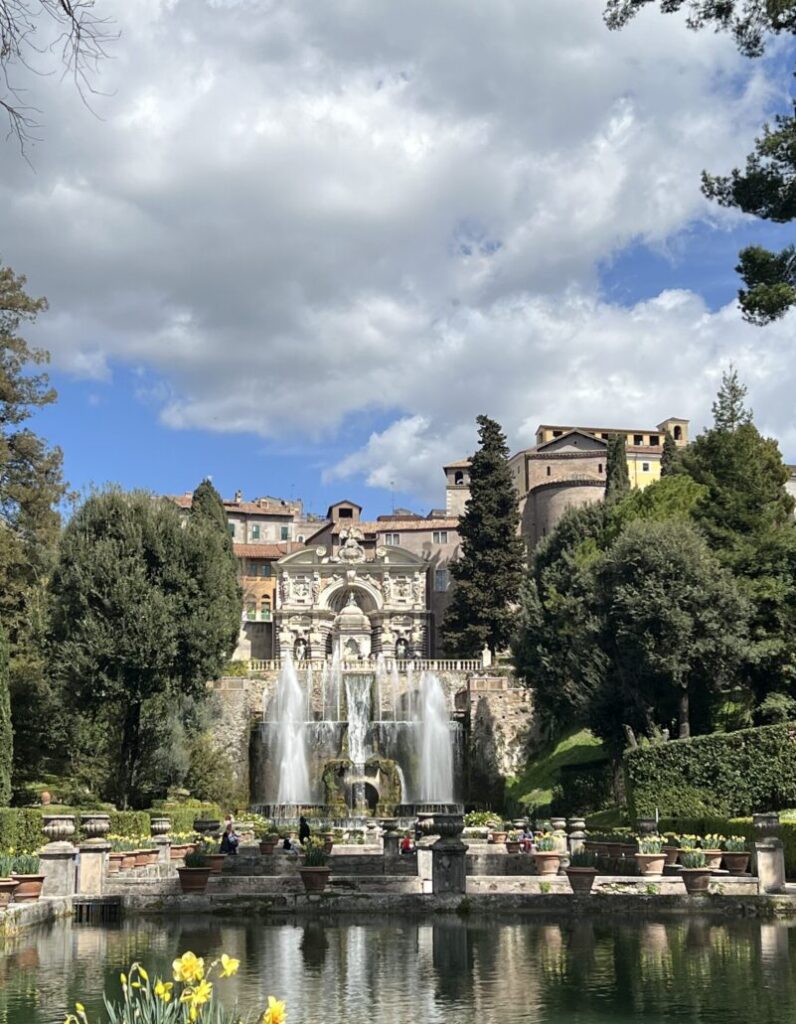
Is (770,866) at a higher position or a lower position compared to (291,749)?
lower

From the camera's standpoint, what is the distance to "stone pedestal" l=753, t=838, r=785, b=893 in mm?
19281

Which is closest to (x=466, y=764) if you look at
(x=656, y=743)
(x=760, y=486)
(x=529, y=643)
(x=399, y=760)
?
→ (x=399, y=760)

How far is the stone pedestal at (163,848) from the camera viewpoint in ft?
87.4

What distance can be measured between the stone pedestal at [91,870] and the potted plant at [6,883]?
1723mm

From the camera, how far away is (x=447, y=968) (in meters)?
13.4

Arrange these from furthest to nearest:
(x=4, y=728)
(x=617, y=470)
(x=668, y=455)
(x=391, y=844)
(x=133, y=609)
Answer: (x=668, y=455) < (x=617, y=470) < (x=133, y=609) < (x=4, y=728) < (x=391, y=844)

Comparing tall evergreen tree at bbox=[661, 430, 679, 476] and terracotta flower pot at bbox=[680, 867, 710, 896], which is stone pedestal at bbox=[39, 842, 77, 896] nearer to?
terracotta flower pot at bbox=[680, 867, 710, 896]

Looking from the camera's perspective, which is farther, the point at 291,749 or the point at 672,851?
the point at 291,749

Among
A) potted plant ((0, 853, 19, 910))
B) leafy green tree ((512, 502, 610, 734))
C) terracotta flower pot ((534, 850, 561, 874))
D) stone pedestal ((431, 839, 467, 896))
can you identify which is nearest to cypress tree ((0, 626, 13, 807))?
potted plant ((0, 853, 19, 910))

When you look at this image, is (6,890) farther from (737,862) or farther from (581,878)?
(737,862)

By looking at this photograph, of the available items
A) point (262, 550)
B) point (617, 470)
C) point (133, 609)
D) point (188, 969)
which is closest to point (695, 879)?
point (188, 969)

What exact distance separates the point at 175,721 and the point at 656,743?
1984 cm

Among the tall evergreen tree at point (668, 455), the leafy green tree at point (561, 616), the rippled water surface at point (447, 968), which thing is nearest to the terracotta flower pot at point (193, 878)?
the rippled water surface at point (447, 968)

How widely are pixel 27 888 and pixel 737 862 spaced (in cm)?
1308
